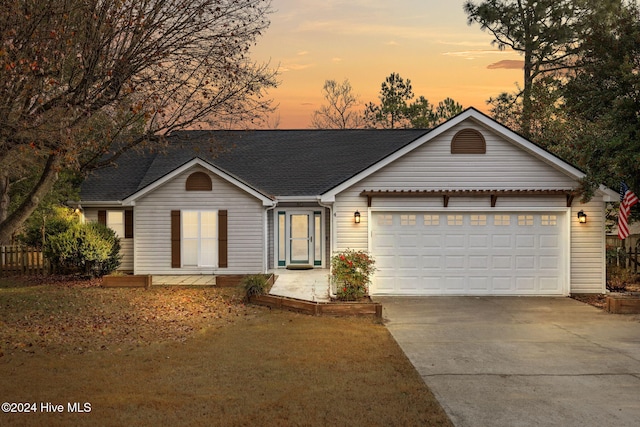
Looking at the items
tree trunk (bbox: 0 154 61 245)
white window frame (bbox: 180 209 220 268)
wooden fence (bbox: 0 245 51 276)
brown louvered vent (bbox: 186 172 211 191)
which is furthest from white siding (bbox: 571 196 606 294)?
wooden fence (bbox: 0 245 51 276)

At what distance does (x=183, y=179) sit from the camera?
19203 mm

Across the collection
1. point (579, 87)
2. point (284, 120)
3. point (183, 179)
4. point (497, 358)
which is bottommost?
point (497, 358)

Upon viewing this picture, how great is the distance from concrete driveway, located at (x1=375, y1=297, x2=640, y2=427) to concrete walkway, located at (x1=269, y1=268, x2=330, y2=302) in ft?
6.75

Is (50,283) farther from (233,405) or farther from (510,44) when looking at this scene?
(510,44)

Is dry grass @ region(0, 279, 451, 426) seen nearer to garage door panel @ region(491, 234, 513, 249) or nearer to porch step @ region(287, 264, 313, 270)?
garage door panel @ region(491, 234, 513, 249)

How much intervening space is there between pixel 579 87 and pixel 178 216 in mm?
13376

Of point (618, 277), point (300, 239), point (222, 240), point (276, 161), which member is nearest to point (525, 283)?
point (618, 277)

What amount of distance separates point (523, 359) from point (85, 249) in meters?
14.5

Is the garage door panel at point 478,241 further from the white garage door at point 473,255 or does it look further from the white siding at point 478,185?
the white siding at point 478,185

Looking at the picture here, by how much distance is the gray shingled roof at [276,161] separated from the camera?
21469mm

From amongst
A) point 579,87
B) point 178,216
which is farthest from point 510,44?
point 178,216

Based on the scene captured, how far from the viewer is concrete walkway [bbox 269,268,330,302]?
14812mm

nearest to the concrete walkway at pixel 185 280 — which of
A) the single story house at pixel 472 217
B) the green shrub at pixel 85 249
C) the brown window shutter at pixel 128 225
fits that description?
the green shrub at pixel 85 249

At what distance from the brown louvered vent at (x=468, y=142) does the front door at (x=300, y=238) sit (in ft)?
23.3
